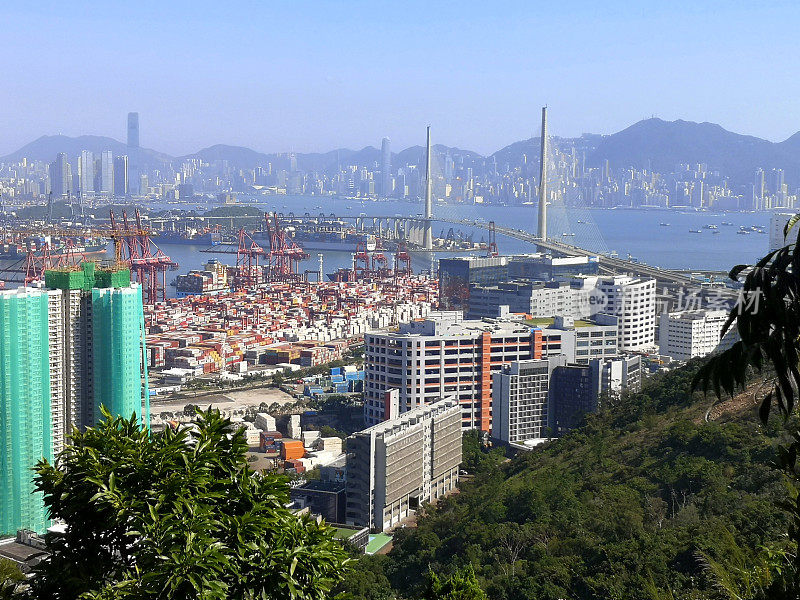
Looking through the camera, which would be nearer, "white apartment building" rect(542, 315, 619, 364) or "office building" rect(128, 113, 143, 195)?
"white apartment building" rect(542, 315, 619, 364)

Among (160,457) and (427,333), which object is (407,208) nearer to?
(427,333)

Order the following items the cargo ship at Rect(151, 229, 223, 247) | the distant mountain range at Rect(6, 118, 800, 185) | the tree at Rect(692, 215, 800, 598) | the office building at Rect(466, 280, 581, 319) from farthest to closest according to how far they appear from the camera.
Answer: the distant mountain range at Rect(6, 118, 800, 185), the cargo ship at Rect(151, 229, 223, 247), the office building at Rect(466, 280, 581, 319), the tree at Rect(692, 215, 800, 598)

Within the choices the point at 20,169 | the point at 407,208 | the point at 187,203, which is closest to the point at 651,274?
the point at 407,208

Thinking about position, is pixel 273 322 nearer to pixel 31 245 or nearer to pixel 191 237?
pixel 31 245

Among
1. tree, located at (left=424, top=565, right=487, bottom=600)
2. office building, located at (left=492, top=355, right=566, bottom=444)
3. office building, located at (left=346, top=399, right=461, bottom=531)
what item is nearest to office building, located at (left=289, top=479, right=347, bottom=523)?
office building, located at (left=346, top=399, right=461, bottom=531)

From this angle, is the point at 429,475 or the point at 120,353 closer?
the point at 429,475

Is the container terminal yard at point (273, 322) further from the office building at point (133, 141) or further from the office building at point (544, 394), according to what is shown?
the office building at point (133, 141)

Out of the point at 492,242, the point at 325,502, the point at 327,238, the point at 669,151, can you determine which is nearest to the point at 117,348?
the point at 325,502

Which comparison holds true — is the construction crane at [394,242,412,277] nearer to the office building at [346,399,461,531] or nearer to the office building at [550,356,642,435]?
the office building at [550,356,642,435]
